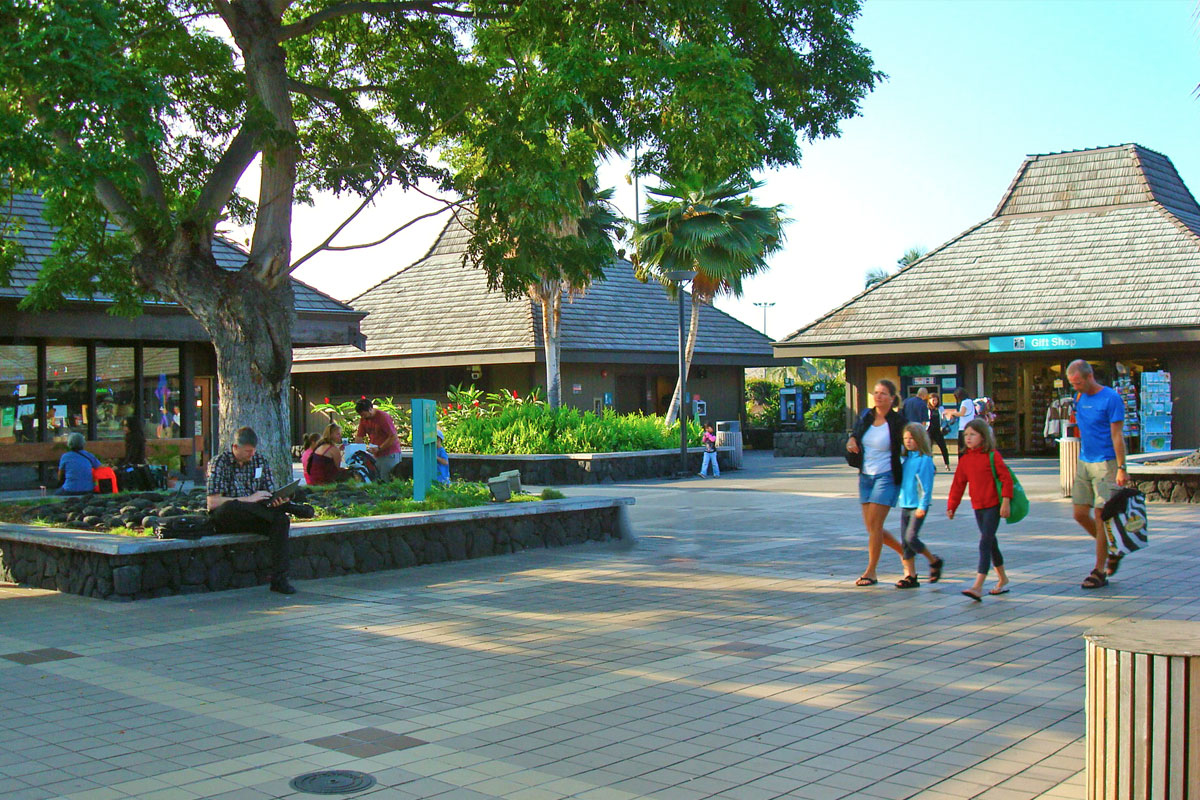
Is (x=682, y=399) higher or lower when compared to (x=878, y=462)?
higher

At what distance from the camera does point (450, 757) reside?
539 cm

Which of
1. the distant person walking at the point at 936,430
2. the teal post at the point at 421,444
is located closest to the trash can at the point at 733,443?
the distant person walking at the point at 936,430

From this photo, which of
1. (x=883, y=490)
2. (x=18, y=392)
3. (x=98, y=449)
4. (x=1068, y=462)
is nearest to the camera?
(x=883, y=490)

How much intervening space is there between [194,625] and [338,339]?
14136 mm

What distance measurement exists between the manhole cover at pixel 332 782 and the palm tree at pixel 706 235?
945 inches

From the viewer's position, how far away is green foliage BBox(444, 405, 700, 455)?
24250 millimetres

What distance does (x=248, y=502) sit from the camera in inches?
400

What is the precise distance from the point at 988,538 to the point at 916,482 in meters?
0.86

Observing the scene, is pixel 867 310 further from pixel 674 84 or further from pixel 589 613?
pixel 589 613

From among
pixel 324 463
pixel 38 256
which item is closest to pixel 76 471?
pixel 324 463

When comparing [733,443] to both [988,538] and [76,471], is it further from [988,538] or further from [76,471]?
[988,538]

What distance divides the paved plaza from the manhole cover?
0.07 m

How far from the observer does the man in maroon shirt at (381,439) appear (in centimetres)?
1683

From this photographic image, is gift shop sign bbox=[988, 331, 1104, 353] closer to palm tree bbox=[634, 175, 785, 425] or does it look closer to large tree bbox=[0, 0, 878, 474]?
palm tree bbox=[634, 175, 785, 425]
